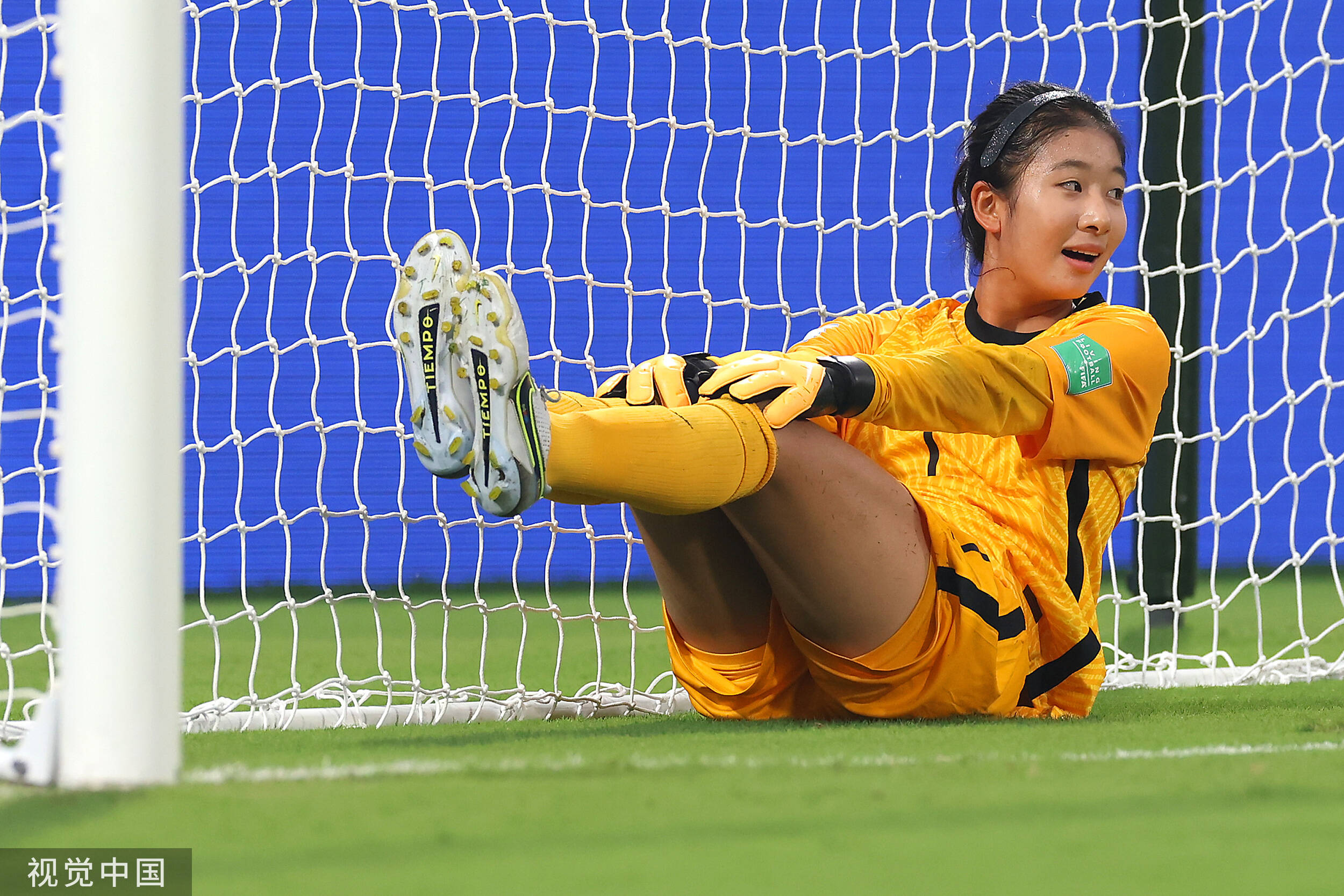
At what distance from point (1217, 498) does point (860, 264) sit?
3.69 ft

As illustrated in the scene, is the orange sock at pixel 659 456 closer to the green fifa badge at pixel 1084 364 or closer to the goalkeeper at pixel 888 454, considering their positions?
the goalkeeper at pixel 888 454

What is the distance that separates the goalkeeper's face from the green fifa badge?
0.52ft

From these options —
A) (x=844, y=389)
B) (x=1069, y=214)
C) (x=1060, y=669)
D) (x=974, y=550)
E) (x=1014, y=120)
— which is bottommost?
(x=1060, y=669)

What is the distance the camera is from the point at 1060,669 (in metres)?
1.29

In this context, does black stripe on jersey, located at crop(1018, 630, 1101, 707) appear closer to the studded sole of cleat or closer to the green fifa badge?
the green fifa badge

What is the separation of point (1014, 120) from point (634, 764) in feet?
2.70

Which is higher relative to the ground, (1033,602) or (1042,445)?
(1042,445)

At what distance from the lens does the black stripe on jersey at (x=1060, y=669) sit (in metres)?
1.28

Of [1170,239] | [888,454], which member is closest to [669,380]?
[888,454]

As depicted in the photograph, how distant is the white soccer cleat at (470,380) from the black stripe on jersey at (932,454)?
1.65ft

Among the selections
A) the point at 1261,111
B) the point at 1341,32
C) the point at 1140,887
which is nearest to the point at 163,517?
the point at 1140,887

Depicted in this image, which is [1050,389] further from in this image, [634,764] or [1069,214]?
[634,764]

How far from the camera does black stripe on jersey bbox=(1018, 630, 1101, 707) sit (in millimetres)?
1283

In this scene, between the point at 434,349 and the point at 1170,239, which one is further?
the point at 1170,239
